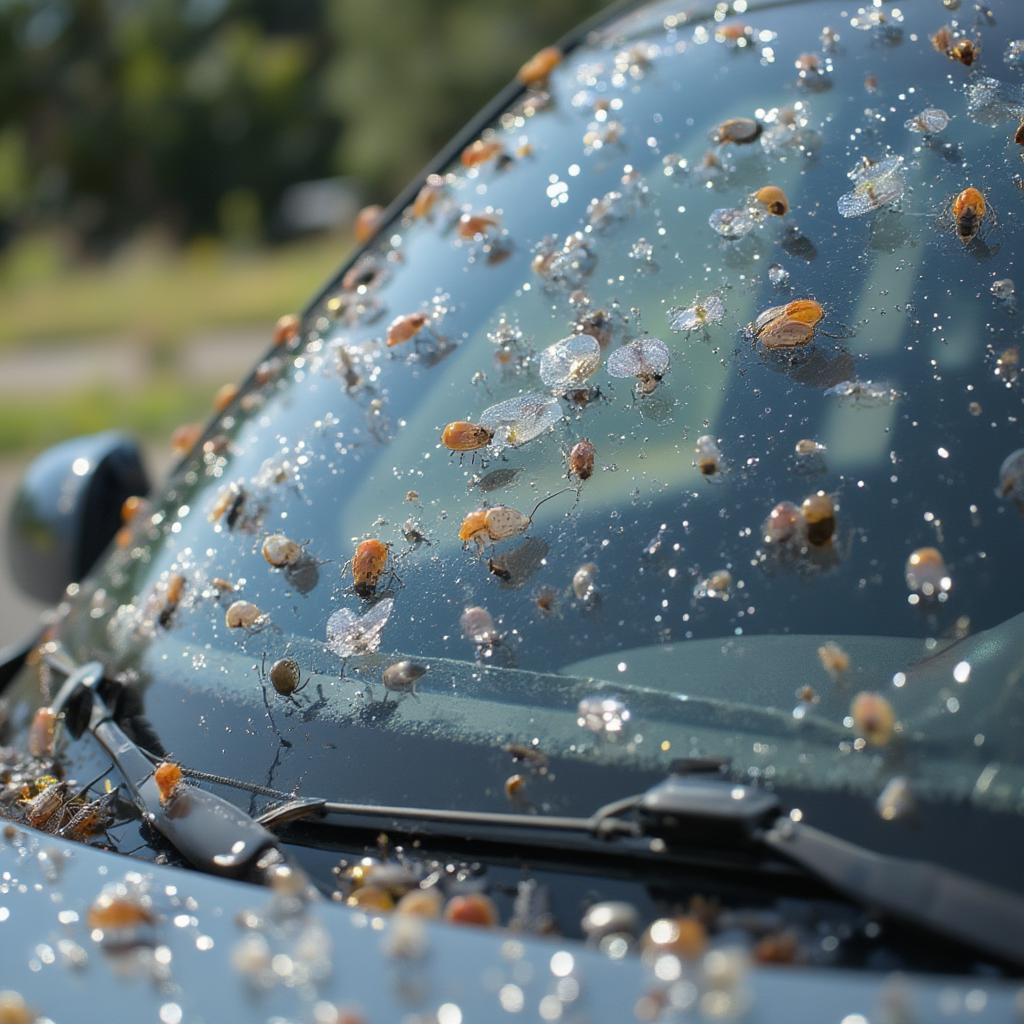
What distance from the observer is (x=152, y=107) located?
30000 mm

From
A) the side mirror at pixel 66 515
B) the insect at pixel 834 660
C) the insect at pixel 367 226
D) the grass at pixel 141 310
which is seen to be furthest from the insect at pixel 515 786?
the grass at pixel 141 310

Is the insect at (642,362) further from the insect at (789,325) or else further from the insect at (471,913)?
the insect at (471,913)

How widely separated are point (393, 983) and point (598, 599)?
1.68ft

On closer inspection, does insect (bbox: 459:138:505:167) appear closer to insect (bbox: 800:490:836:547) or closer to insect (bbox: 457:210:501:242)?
insect (bbox: 457:210:501:242)

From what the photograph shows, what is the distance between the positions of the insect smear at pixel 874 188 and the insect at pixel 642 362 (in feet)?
0.84

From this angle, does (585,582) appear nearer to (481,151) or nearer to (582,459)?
(582,459)

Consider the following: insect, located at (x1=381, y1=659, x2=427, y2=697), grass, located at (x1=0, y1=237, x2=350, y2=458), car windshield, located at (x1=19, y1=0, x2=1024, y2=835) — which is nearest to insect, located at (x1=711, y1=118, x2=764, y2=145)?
car windshield, located at (x1=19, y1=0, x2=1024, y2=835)

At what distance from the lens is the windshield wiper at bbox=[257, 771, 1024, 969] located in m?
1.00

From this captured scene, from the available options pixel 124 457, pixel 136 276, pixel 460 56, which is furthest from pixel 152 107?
pixel 124 457

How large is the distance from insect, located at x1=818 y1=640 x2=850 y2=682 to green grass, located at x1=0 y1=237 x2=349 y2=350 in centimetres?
1038

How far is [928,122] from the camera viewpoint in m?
1.61

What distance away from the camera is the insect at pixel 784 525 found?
51.9 inches

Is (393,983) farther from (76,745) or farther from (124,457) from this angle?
(124,457)

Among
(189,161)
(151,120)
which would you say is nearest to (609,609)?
(151,120)
